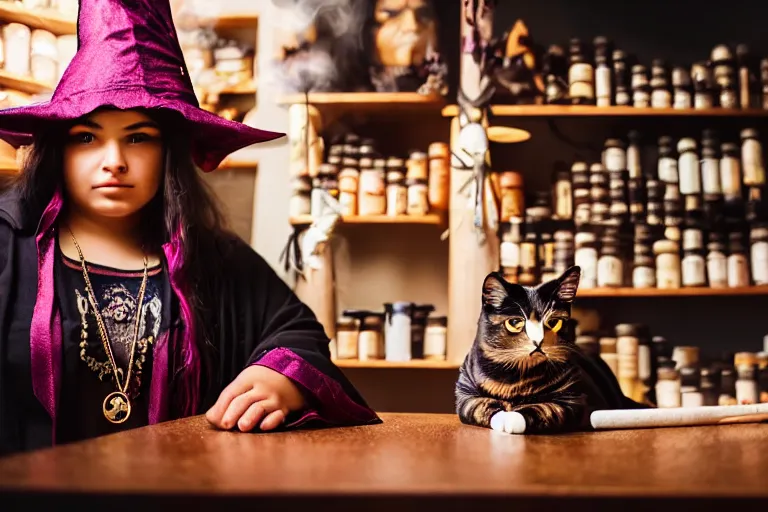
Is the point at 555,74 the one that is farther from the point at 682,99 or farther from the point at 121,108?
the point at 121,108

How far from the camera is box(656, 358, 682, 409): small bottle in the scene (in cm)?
187

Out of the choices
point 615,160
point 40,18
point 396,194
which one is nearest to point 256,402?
point 396,194

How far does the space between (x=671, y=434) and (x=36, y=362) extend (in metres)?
0.90

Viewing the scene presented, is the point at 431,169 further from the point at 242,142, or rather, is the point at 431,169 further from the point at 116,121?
the point at 116,121

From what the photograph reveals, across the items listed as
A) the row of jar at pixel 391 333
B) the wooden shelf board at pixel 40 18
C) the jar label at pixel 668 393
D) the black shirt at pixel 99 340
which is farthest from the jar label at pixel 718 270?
the wooden shelf board at pixel 40 18

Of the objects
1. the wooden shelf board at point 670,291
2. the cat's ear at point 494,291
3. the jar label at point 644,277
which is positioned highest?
the jar label at point 644,277

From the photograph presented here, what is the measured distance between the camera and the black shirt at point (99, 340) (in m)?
1.12

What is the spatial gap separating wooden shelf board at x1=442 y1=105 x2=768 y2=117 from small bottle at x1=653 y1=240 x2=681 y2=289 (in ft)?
1.12

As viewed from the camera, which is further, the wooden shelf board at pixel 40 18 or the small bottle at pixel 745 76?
the small bottle at pixel 745 76

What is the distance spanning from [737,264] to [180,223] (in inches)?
56.2

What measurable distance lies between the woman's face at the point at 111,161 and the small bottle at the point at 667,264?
1314 mm

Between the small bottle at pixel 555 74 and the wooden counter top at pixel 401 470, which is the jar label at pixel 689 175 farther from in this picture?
the wooden counter top at pixel 401 470

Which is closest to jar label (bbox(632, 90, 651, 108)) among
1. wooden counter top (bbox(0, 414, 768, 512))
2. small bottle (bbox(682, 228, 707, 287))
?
small bottle (bbox(682, 228, 707, 287))

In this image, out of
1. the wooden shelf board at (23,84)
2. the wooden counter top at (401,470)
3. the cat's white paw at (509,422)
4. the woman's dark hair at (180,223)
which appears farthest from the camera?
the wooden shelf board at (23,84)
